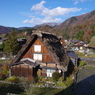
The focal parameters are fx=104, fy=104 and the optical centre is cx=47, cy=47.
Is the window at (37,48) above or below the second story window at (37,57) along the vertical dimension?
above

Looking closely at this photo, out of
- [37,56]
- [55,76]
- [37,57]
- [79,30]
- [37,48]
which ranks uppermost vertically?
[79,30]

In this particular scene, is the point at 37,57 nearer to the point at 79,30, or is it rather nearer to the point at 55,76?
the point at 55,76

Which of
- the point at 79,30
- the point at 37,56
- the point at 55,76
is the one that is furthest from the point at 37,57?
the point at 79,30

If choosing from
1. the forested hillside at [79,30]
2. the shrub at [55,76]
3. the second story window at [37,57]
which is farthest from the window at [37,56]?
the forested hillside at [79,30]

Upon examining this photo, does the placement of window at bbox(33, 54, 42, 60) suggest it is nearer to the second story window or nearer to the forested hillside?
the second story window

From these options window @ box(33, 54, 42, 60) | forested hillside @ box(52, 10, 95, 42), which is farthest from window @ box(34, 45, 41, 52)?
forested hillside @ box(52, 10, 95, 42)

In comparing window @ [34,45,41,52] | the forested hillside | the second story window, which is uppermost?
the forested hillside

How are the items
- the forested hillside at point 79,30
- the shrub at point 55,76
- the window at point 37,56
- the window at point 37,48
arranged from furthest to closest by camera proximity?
the forested hillside at point 79,30 → the window at point 37,56 → the window at point 37,48 → the shrub at point 55,76

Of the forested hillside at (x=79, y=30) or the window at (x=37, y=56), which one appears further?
the forested hillside at (x=79, y=30)

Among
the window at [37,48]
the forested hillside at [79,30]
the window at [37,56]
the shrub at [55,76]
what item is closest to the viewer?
the shrub at [55,76]

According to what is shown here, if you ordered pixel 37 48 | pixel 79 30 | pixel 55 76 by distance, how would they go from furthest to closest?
pixel 79 30 → pixel 37 48 → pixel 55 76

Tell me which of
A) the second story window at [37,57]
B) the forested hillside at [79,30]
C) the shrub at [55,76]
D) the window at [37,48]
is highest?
the forested hillside at [79,30]

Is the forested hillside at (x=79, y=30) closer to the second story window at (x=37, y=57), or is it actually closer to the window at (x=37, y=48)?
the window at (x=37, y=48)

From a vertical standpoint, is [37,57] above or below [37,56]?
below
